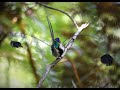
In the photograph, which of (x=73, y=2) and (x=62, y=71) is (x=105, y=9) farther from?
(x=62, y=71)

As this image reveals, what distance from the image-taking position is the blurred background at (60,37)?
1.30 metres

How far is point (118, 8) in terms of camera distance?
1.31 m

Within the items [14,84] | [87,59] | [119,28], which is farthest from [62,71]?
[119,28]

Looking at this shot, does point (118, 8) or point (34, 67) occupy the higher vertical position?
point (118, 8)

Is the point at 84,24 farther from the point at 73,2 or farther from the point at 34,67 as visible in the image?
the point at 34,67

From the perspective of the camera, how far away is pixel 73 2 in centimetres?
131

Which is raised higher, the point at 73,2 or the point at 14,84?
the point at 73,2

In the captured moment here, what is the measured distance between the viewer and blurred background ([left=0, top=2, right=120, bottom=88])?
130cm

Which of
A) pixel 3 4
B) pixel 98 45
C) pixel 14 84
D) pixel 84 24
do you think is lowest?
pixel 14 84

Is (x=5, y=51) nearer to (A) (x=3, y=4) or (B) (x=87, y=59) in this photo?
(A) (x=3, y=4)

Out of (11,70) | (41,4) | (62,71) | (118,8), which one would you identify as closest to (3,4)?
(41,4)

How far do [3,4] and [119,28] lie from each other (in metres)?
0.57

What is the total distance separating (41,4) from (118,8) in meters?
0.37

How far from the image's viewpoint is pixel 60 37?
4.18 feet
